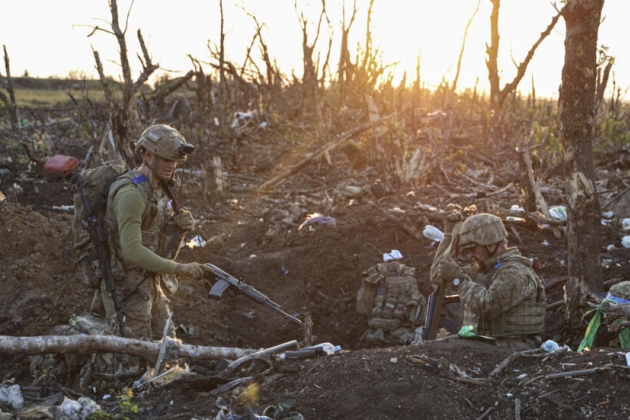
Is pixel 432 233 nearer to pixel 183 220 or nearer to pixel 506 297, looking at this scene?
pixel 506 297

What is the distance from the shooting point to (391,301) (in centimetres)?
726

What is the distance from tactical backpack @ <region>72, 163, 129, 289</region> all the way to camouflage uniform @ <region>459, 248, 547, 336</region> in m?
2.88

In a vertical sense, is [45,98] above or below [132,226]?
above

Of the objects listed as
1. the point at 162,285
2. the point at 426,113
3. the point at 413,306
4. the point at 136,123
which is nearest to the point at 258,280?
the point at 413,306

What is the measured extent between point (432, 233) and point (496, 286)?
4.53 m

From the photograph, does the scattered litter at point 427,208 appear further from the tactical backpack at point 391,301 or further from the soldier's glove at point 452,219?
Answer: the soldier's glove at point 452,219

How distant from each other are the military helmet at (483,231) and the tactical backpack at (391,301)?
2.27 m

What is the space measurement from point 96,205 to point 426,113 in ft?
71.4

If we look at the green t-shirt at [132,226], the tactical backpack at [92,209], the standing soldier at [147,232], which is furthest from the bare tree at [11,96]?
the green t-shirt at [132,226]

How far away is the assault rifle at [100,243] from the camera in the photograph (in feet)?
15.7

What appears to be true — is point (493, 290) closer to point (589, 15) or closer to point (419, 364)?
point (419, 364)

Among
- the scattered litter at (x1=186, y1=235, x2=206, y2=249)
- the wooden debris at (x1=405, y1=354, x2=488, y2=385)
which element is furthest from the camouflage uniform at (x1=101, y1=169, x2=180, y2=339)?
the scattered litter at (x1=186, y1=235, x2=206, y2=249)

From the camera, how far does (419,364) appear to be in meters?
4.07

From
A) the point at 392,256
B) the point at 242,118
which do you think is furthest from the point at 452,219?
the point at 242,118
